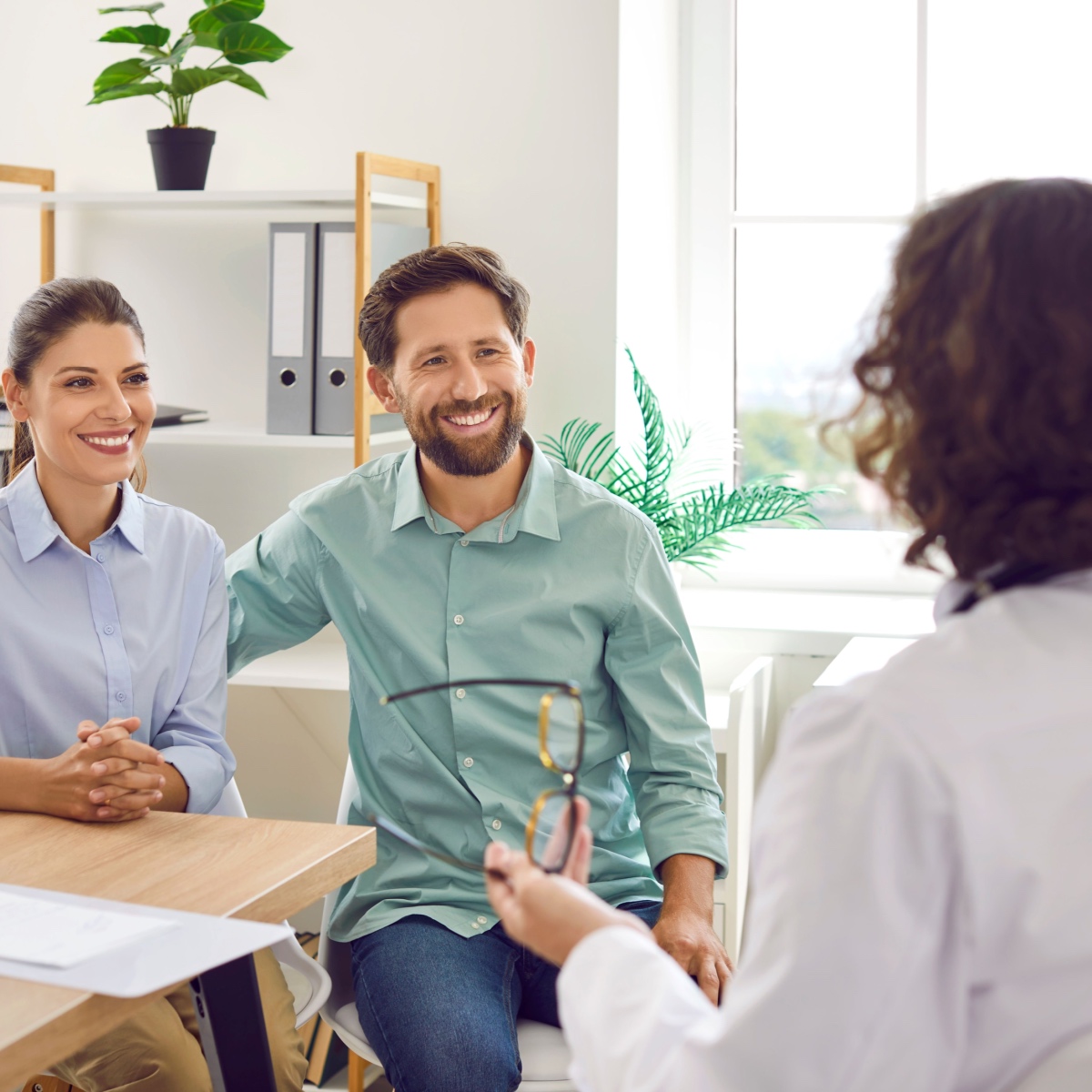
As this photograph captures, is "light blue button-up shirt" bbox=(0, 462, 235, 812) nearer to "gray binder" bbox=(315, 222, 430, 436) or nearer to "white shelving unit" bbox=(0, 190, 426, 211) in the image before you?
"gray binder" bbox=(315, 222, 430, 436)

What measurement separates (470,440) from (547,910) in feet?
3.26

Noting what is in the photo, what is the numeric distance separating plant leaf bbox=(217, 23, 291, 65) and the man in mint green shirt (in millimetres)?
791

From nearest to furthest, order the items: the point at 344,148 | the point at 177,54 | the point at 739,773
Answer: the point at 739,773 < the point at 177,54 < the point at 344,148

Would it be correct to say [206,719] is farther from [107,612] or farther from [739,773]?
[739,773]

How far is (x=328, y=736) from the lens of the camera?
2705 millimetres

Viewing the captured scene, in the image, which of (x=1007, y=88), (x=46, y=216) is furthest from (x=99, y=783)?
(x=1007, y=88)

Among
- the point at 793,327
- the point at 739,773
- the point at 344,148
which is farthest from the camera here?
the point at 793,327

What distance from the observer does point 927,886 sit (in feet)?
2.17

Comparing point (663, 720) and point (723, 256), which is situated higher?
point (723, 256)

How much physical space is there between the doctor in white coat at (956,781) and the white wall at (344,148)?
1716 mm

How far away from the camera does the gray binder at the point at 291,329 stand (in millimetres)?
2318

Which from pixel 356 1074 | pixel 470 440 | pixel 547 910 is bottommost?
pixel 356 1074

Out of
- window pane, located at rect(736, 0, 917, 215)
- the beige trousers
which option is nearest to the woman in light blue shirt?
the beige trousers

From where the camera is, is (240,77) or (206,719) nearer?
(206,719)
